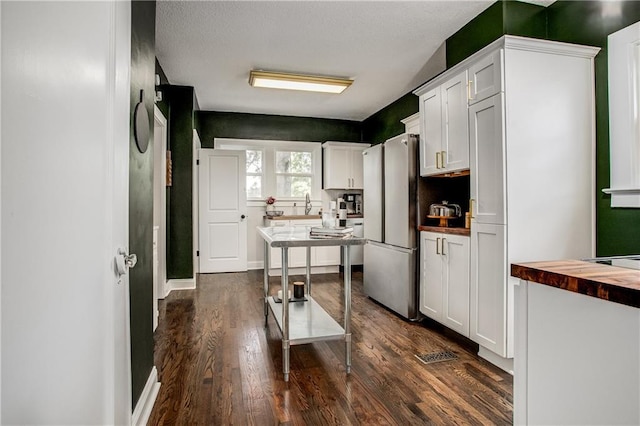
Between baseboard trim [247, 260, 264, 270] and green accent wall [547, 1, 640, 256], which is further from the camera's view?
baseboard trim [247, 260, 264, 270]

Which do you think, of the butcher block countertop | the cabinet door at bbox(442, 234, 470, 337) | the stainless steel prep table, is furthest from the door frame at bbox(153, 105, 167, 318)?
the butcher block countertop

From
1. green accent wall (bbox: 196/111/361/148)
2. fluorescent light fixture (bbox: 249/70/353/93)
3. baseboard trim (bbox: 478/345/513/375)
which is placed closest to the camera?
baseboard trim (bbox: 478/345/513/375)

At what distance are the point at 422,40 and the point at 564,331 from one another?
125 inches

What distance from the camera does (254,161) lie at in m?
6.48

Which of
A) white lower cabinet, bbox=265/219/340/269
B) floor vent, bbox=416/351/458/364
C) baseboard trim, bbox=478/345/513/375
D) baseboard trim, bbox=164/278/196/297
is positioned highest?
white lower cabinet, bbox=265/219/340/269

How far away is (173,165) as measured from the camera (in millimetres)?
4695

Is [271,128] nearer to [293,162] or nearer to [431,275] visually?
[293,162]

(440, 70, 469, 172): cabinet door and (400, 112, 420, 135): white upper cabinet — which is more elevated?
(400, 112, 420, 135): white upper cabinet

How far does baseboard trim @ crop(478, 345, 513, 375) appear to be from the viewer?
7.60 ft

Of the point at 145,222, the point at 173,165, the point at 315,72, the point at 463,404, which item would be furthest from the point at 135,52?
the point at 173,165

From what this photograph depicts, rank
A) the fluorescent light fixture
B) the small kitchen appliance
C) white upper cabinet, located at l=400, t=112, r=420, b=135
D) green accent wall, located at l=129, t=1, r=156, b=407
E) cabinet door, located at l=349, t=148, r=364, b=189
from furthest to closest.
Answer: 1. cabinet door, located at l=349, t=148, r=364, b=189
2. white upper cabinet, located at l=400, t=112, r=420, b=135
3. the fluorescent light fixture
4. the small kitchen appliance
5. green accent wall, located at l=129, t=1, r=156, b=407

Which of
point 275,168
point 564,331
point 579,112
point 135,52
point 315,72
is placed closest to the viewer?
point 564,331

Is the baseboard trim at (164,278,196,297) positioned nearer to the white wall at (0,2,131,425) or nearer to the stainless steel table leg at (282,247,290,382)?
the stainless steel table leg at (282,247,290,382)

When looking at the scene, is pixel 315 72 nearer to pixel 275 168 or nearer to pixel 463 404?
pixel 275 168
